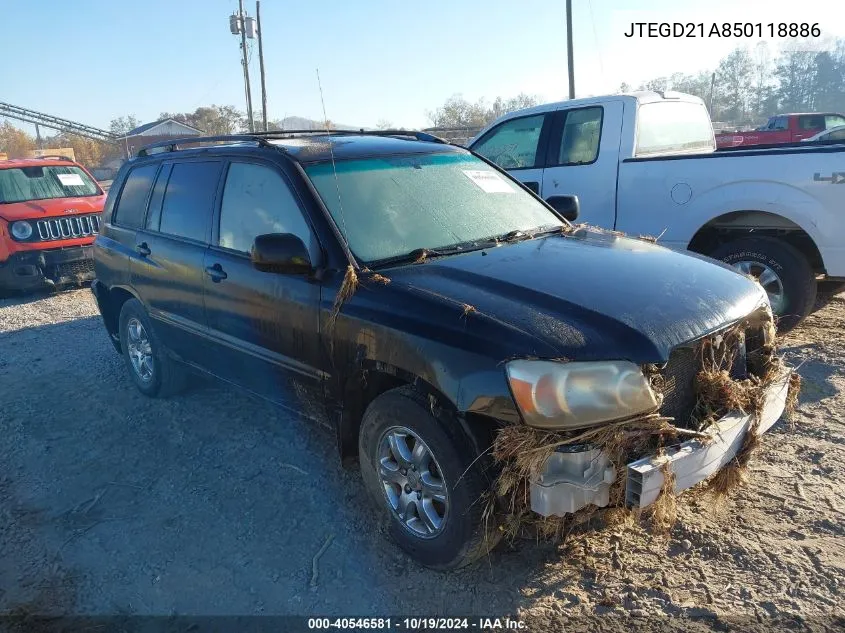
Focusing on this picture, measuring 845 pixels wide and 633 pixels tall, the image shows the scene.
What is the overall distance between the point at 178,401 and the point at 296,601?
2.68m

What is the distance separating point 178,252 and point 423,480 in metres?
2.48

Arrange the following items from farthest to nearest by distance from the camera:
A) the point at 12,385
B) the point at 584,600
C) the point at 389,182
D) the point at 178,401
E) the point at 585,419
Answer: the point at 12,385 < the point at 178,401 < the point at 389,182 < the point at 584,600 < the point at 585,419

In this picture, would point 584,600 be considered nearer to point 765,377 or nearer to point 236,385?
point 765,377

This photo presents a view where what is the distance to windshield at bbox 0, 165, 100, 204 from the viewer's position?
948 cm

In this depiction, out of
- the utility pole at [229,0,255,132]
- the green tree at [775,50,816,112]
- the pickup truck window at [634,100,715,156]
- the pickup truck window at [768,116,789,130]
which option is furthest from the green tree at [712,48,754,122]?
the pickup truck window at [634,100,715,156]

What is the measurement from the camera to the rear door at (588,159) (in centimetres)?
639

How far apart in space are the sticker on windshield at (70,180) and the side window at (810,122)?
20.6 m

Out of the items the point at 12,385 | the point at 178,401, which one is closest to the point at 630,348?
the point at 178,401

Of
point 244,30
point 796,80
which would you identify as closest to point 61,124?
point 244,30

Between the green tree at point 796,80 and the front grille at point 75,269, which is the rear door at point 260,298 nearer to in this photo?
the front grille at point 75,269

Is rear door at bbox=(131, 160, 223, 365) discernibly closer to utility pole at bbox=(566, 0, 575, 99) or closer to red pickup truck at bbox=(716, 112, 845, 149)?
red pickup truck at bbox=(716, 112, 845, 149)

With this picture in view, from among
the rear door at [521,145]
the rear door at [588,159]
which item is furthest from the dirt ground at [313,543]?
the rear door at [521,145]

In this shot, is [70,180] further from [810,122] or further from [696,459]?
[810,122]

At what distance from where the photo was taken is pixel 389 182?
12.3 feet
